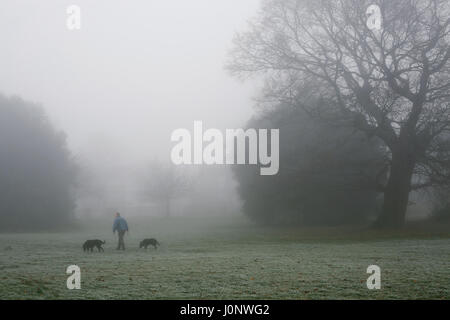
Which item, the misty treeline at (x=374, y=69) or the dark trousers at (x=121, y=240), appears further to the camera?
the misty treeline at (x=374, y=69)

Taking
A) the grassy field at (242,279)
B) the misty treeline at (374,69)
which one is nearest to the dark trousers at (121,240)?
the grassy field at (242,279)

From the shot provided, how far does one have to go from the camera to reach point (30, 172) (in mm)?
48500

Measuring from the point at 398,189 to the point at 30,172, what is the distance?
37.5 meters

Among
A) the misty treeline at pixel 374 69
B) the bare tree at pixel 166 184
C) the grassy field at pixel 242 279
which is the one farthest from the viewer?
the bare tree at pixel 166 184

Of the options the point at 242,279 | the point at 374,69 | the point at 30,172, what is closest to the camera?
the point at 242,279

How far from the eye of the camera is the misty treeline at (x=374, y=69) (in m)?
26.2

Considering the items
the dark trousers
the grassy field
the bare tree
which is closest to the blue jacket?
the dark trousers

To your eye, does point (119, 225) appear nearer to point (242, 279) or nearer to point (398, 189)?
point (242, 279)

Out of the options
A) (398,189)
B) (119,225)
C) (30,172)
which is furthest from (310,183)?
(30,172)

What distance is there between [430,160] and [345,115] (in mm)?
5940

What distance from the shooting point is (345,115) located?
97.7ft

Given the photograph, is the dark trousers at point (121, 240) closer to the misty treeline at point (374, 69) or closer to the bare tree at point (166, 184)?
the misty treeline at point (374, 69)

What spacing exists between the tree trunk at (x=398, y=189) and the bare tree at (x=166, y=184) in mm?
51438

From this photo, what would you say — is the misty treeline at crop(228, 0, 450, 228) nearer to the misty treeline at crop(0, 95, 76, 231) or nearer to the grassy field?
the grassy field
